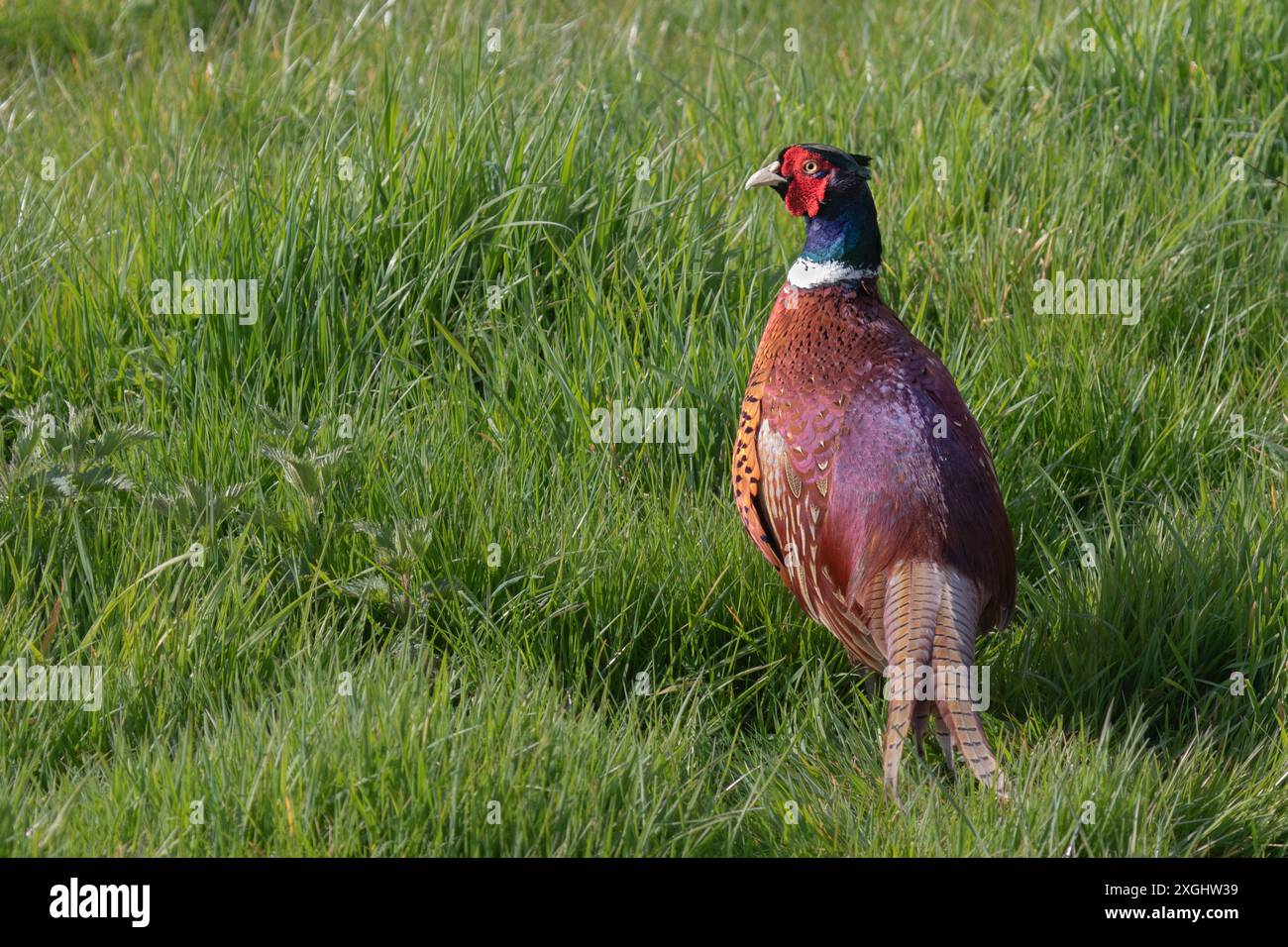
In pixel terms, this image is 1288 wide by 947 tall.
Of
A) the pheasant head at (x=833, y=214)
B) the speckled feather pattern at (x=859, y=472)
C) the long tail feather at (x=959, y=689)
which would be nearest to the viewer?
the long tail feather at (x=959, y=689)

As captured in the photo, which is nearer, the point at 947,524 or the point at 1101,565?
the point at 947,524

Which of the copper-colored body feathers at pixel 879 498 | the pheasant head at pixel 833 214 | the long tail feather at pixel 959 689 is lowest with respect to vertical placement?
the long tail feather at pixel 959 689

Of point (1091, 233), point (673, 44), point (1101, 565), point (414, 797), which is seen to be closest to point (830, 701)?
point (1101, 565)

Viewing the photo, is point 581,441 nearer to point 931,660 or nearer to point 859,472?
point 859,472

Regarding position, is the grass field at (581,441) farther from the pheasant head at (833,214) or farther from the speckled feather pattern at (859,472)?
the pheasant head at (833,214)

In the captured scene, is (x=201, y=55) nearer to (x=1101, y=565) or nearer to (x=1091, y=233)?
(x=1091, y=233)

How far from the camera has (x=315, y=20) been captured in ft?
19.2

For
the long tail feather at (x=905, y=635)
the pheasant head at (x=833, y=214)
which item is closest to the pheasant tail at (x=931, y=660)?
the long tail feather at (x=905, y=635)

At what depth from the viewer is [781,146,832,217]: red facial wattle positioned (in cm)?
335

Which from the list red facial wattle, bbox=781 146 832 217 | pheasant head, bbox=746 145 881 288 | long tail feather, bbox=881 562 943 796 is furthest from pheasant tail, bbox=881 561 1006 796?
red facial wattle, bbox=781 146 832 217

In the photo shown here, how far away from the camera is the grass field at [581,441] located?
9.57 ft

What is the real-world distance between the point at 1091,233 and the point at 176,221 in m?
2.61

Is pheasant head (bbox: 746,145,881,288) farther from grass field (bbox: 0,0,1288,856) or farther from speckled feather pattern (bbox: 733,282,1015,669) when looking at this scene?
grass field (bbox: 0,0,1288,856)

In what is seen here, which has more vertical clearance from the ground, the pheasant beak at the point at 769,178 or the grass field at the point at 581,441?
the pheasant beak at the point at 769,178
